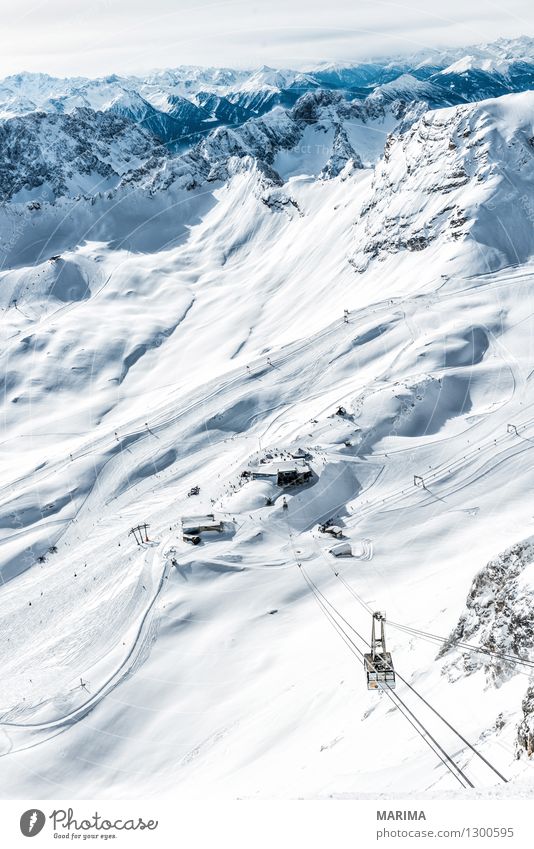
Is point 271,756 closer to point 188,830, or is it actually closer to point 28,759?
point 28,759

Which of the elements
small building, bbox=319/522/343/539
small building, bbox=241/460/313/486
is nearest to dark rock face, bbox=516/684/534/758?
small building, bbox=319/522/343/539

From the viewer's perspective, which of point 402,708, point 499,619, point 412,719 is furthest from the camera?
point 402,708

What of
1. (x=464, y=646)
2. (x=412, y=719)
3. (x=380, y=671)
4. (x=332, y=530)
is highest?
(x=380, y=671)

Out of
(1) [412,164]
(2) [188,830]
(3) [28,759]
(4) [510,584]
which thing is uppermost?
(1) [412,164]

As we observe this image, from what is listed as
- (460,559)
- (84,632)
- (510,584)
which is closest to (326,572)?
(460,559)

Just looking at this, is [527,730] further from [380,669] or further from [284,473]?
[284,473]

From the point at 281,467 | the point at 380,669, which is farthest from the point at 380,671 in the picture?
the point at 281,467

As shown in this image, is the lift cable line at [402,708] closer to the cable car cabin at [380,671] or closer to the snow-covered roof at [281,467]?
the cable car cabin at [380,671]
